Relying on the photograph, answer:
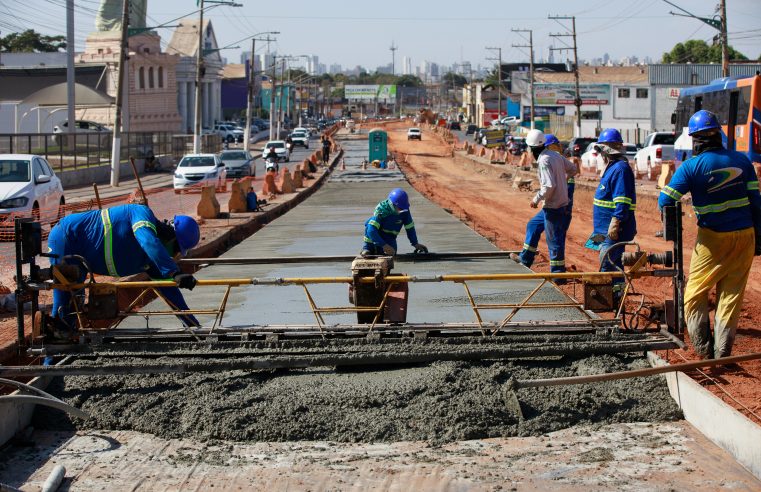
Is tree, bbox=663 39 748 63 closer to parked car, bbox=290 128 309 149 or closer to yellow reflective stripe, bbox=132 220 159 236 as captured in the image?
parked car, bbox=290 128 309 149

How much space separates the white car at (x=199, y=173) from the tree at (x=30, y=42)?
82.8m

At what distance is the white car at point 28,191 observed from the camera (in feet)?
61.6

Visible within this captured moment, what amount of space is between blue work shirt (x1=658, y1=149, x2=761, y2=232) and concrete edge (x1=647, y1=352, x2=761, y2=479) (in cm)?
135

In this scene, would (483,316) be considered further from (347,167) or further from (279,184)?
(347,167)

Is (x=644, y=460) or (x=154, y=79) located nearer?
(x=644, y=460)

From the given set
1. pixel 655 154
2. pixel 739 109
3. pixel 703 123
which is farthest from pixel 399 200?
pixel 655 154

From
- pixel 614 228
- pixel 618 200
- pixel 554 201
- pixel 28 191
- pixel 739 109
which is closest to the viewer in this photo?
pixel 614 228

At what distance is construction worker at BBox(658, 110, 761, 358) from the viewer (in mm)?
7484

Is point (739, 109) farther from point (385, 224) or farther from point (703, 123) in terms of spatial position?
point (703, 123)

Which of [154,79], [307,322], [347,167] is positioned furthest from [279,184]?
[154,79]

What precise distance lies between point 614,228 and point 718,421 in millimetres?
3322

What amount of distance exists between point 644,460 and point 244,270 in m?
8.31

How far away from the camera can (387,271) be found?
8.41m

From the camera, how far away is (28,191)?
62.8 feet
